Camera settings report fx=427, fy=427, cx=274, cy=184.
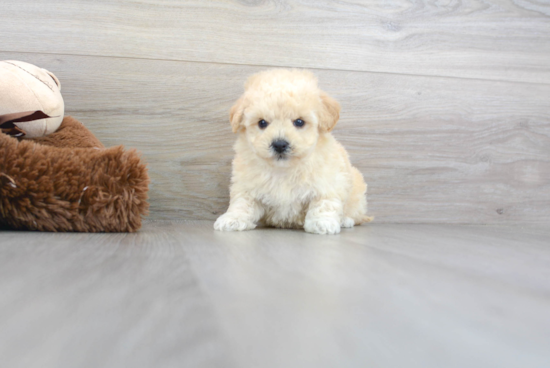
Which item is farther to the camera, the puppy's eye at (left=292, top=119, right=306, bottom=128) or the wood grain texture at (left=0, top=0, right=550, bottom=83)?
the wood grain texture at (left=0, top=0, right=550, bottom=83)

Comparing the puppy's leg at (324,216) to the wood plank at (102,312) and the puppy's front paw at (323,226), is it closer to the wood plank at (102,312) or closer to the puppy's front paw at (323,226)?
the puppy's front paw at (323,226)

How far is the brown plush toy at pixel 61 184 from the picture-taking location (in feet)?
3.29

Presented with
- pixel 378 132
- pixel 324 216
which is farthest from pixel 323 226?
pixel 378 132

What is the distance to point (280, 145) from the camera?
121 centimetres

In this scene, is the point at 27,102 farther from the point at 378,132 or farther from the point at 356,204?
the point at 378,132

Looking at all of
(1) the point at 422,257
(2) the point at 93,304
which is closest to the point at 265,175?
(1) the point at 422,257

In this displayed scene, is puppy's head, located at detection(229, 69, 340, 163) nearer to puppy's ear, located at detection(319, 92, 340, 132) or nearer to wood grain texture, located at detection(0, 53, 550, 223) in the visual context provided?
puppy's ear, located at detection(319, 92, 340, 132)

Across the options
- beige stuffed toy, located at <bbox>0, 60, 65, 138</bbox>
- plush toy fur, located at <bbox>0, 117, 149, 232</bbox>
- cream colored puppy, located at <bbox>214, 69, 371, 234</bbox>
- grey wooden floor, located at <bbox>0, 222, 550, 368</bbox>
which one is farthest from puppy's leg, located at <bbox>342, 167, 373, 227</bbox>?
beige stuffed toy, located at <bbox>0, 60, 65, 138</bbox>

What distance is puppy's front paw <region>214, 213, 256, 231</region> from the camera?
1.25 metres

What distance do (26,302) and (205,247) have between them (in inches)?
17.5

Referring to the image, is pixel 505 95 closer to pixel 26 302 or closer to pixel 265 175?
pixel 265 175

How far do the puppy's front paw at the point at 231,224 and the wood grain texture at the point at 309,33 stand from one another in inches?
24.9

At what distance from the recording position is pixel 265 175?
4.34 ft

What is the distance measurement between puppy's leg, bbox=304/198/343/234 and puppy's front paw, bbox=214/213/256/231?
19cm
